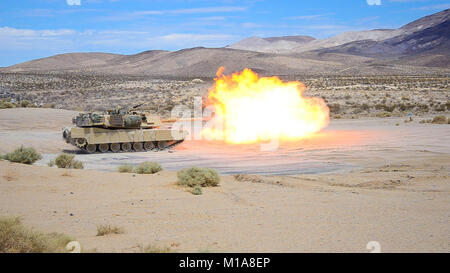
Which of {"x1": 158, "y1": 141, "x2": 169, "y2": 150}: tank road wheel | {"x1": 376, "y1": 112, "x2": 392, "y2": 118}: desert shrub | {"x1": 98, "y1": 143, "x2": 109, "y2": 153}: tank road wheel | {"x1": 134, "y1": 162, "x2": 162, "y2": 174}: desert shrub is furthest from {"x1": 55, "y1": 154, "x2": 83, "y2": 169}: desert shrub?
{"x1": 376, "y1": 112, "x2": 392, "y2": 118}: desert shrub

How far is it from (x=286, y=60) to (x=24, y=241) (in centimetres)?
12553

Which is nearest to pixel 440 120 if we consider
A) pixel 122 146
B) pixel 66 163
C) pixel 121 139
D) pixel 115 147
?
pixel 122 146

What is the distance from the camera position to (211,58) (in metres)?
136

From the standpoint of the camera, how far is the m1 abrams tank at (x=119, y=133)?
2400cm

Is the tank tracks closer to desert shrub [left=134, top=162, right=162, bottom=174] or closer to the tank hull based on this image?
the tank hull

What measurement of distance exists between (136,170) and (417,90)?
44.8 metres

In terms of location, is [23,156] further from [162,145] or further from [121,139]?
[162,145]

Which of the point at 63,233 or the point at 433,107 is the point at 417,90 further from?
the point at 63,233

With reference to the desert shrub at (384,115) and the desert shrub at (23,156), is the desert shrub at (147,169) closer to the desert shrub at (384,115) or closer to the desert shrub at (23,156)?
the desert shrub at (23,156)

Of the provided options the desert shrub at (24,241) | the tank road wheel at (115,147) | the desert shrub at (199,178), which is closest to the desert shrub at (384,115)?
the tank road wheel at (115,147)

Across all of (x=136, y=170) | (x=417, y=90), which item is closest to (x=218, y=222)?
(x=136, y=170)

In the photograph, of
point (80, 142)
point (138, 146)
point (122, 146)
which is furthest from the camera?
point (138, 146)

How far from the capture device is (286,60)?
12988cm

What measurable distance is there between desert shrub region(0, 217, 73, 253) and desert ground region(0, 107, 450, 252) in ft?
1.70
